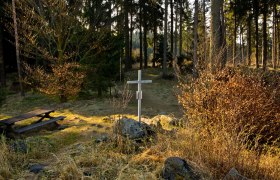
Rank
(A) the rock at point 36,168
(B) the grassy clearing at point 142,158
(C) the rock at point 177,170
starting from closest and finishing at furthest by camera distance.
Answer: (C) the rock at point 177,170 < (B) the grassy clearing at point 142,158 < (A) the rock at point 36,168

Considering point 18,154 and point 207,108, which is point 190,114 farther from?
point 18,154

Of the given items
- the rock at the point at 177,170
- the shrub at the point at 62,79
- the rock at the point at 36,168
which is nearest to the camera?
the rock at the point at 177,170

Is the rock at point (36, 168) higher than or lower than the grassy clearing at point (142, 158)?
lower

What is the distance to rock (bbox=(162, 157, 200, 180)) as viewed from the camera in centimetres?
391

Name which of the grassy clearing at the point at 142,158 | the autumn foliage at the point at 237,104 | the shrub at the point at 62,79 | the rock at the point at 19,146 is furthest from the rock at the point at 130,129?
the shrub at the point at 62,79

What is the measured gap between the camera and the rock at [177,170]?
391 cm

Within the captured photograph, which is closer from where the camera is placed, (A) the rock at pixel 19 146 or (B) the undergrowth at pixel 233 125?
(B) the undergrowth at pixel 233 125

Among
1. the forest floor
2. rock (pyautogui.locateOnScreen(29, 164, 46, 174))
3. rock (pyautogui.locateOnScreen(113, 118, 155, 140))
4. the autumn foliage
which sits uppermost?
the autumn foliage

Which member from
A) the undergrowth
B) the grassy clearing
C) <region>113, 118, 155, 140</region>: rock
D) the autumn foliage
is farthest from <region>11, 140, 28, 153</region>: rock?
the autumn foliage

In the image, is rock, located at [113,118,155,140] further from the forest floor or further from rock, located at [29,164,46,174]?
rock, located at [29,164,46,174]

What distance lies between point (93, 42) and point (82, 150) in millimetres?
8733

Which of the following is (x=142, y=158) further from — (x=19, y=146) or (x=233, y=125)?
(x=19, y=146)

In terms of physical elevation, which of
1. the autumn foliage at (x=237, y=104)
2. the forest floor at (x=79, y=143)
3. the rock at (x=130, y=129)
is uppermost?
the autumn foliage at (x=237, y=104)

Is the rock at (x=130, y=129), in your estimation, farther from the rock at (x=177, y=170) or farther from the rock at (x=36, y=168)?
the rock at (x=177, y=170)
